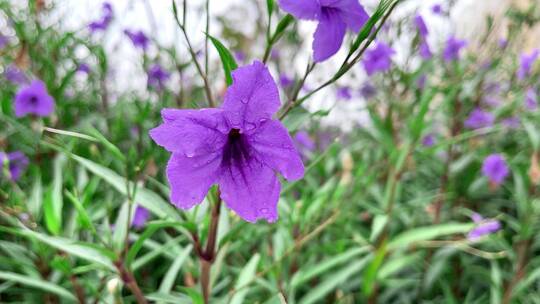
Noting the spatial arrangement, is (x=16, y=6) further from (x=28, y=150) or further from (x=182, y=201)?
(x=182, y=201)

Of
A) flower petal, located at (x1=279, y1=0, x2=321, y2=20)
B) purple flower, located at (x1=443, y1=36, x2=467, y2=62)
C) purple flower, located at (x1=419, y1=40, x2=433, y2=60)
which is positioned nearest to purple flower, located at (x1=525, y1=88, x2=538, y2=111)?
purple flower, located at (x1=443, y1=36, x2=467, y2=62)

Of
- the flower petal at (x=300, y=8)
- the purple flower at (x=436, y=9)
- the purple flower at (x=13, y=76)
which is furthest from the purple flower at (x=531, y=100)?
the purple flower at (x=13, y=76)

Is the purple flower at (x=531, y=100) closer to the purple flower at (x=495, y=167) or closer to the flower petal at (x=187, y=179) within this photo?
the purple flower at (x=495, y=167)

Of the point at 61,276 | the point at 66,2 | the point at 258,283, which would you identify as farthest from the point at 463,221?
the point at 66,2

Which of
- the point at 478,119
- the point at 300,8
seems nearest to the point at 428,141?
the point at 478,119

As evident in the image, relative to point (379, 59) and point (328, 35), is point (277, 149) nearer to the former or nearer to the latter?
point (328, 35)

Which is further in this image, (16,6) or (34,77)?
(16,6)
